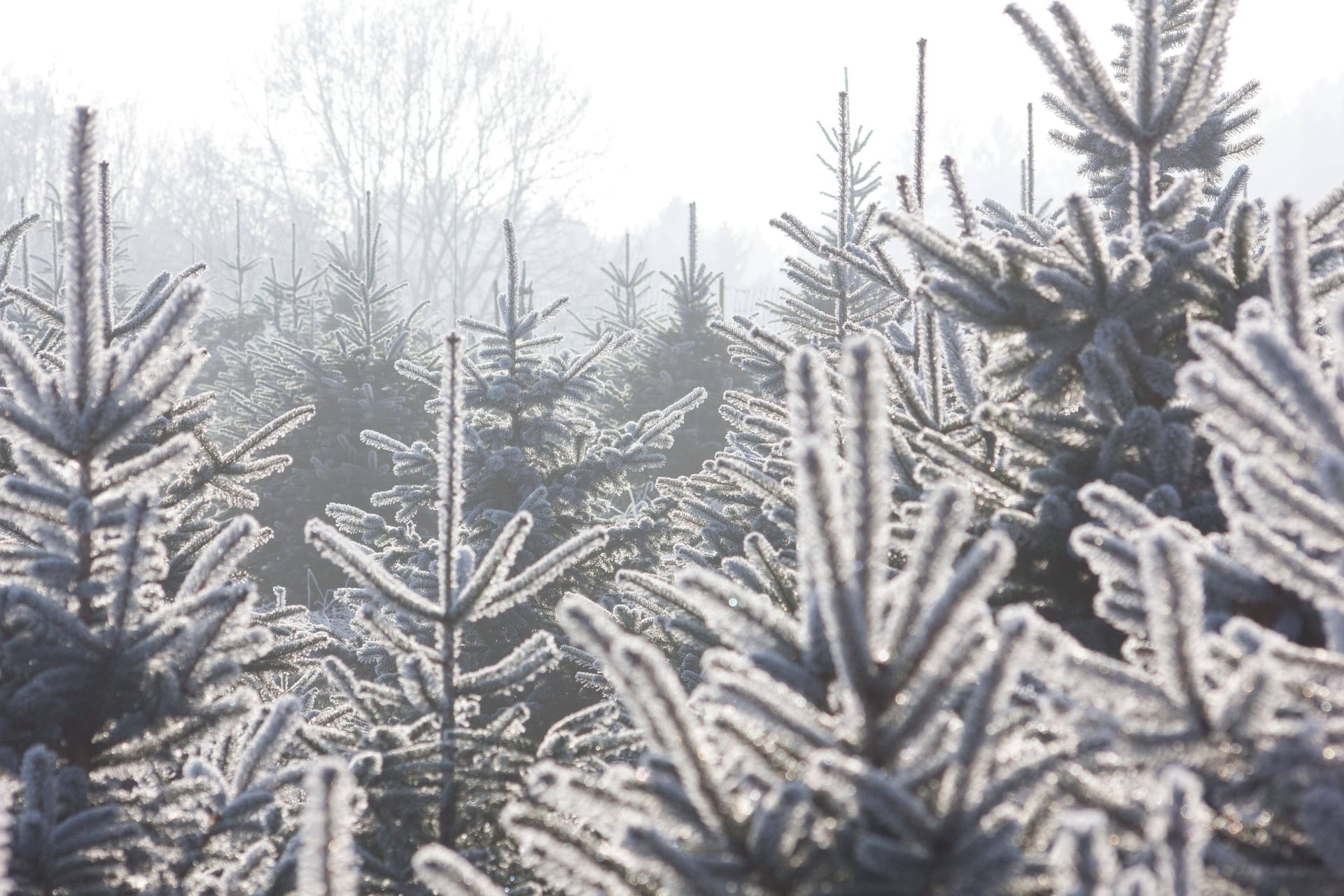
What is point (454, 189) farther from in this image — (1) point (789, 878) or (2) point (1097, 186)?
(1) point (789, 878)

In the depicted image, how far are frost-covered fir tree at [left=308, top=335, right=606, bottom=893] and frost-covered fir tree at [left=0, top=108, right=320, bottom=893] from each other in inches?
9.3

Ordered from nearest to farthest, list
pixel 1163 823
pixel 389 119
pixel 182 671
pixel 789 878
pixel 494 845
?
1. pixel 1163 823
2. pixel 789 878
3. pixel 182 671
4. pixel 494 845
5. pixel 389 119

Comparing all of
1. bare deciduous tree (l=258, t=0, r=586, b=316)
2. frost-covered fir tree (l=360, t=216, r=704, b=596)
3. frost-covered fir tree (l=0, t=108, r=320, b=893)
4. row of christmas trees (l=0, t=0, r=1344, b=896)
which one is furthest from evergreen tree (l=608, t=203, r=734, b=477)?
bare deciduous tree (l=258, t=0, r=586, b=316)

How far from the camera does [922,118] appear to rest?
11.9 feet

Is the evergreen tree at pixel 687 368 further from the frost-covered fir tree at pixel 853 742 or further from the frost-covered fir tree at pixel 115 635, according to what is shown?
the frost-covered fir tree at pixel 853 742

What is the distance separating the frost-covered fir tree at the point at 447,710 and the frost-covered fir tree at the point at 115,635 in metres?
0.24

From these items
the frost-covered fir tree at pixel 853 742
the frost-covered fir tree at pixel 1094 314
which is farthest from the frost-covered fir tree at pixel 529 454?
the frost-covered fir tree at pixel 853 742

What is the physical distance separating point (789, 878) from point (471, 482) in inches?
231

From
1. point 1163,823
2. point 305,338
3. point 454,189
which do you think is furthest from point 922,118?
point 454,189

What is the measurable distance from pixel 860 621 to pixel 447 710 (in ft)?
5.34

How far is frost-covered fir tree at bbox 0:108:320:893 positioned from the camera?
6.91 ft

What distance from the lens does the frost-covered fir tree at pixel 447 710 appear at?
2361mm

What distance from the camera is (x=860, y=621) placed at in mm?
1234

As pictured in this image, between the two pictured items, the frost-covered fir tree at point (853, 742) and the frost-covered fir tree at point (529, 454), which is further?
the frost-covered fir tree at point (529, 454)
